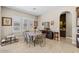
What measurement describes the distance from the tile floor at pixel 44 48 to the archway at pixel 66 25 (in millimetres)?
188

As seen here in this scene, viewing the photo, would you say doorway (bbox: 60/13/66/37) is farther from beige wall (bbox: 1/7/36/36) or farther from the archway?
beige wall (bbox: 1/7/36/36)

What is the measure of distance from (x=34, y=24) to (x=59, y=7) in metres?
0.85

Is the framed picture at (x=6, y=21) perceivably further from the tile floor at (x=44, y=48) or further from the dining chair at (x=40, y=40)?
the dining chair at (x=40, y=40)

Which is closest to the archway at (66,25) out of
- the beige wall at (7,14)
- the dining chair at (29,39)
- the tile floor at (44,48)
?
the tile floor at (44,48)

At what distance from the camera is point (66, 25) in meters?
2.85

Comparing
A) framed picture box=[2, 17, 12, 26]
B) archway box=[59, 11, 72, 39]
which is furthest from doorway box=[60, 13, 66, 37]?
framed picture box=[2, 17, 12, 26]

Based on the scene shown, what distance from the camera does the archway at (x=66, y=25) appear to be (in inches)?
111

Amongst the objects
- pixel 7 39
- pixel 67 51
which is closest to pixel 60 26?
pixel 67 51

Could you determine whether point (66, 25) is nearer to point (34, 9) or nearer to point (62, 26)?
point (62, 26)

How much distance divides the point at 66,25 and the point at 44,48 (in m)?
0.93

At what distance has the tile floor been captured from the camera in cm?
263

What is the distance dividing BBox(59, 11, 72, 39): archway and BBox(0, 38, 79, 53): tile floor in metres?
0.19
